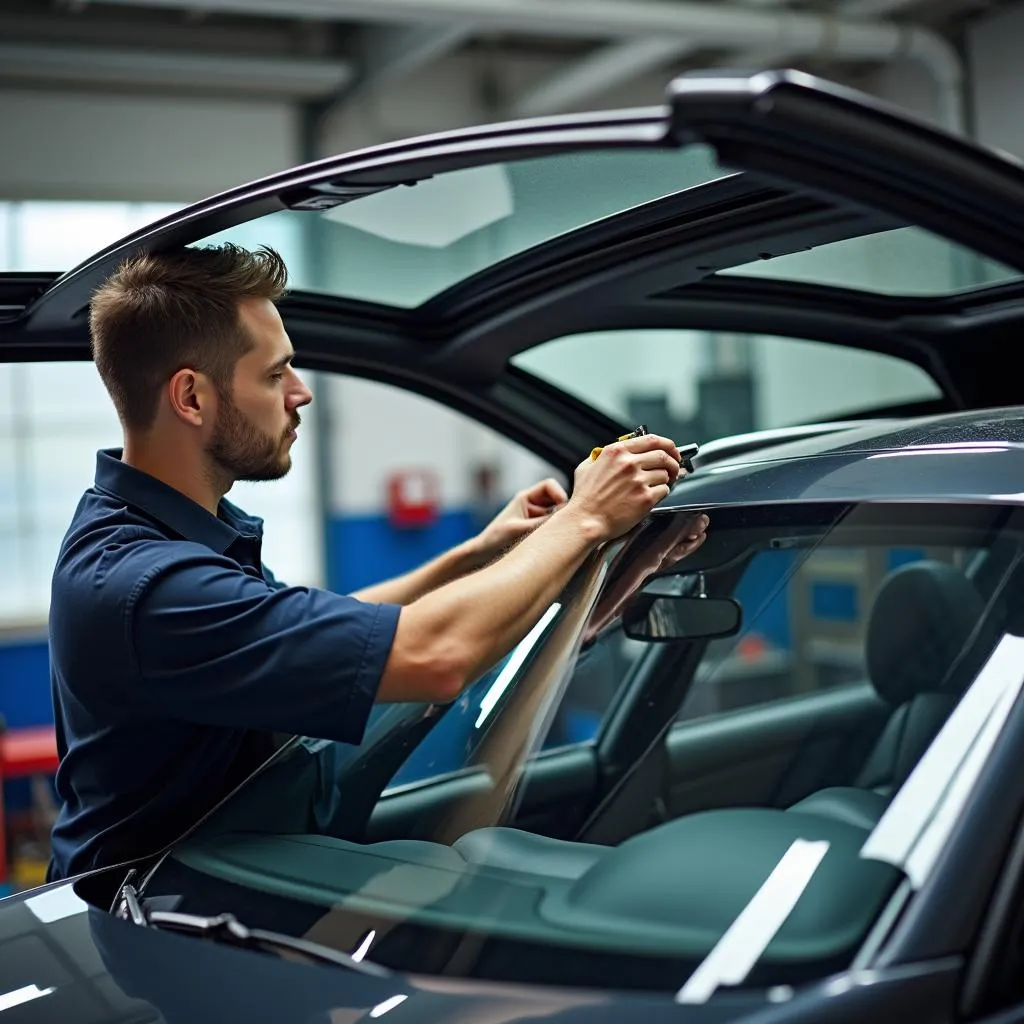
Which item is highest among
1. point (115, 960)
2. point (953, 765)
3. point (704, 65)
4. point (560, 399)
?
point (704, 65)

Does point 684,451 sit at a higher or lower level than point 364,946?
higher

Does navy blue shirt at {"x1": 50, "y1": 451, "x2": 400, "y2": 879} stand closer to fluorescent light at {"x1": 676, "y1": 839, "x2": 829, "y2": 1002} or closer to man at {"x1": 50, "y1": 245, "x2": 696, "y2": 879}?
man at {"x1": 50, "y1": 245, "x2": 696, "y2": 879}

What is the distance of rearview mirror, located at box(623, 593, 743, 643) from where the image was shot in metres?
1.86

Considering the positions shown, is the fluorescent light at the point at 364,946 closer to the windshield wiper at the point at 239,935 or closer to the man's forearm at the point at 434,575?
the windshield wiper at the point at 239,935

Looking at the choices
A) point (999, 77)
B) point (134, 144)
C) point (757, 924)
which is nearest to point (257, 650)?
point (757, 924)

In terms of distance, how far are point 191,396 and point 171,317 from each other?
3.9 inches

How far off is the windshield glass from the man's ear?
0.17 meters

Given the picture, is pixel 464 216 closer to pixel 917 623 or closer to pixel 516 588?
pixel 516 588

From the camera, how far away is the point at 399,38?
250 inches

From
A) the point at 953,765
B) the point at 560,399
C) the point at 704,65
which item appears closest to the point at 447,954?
the point at 953,765

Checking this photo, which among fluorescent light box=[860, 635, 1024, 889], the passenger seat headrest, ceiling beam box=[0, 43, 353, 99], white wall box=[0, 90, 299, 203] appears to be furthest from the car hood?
white wall box=[0, 90, 299, 203]

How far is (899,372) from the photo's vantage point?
752 cm

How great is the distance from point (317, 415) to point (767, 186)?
6.00m

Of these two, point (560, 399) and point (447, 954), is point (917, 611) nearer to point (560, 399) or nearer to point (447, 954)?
point (560, 399)
